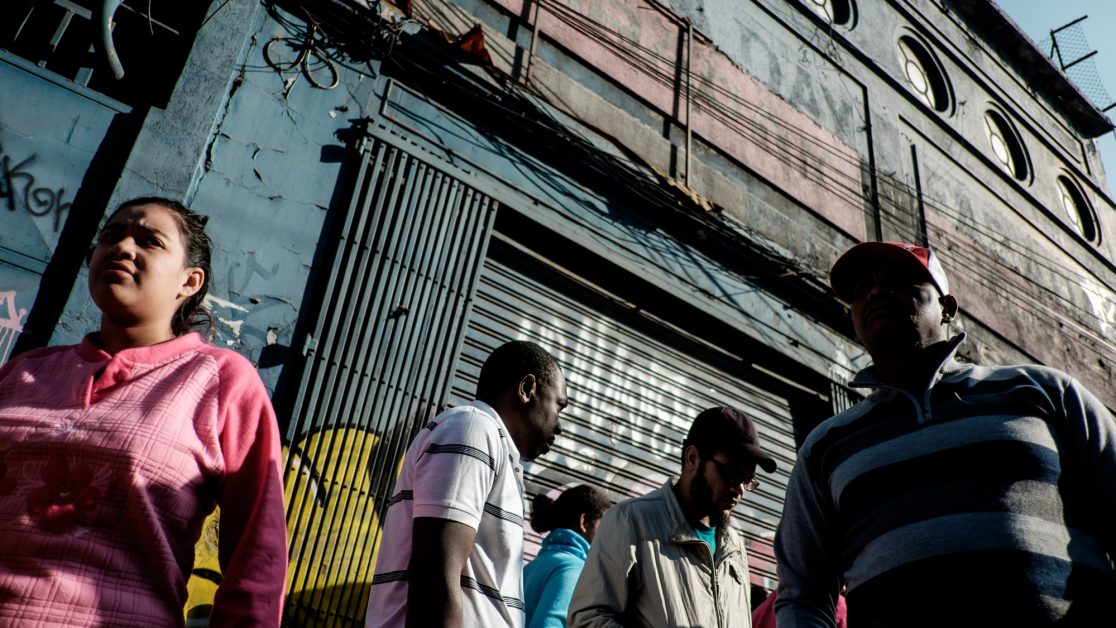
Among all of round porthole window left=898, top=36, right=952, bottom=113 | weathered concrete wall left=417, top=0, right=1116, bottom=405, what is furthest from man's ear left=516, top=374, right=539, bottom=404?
round porthole window left=898, top=36, right=952, bottom=113

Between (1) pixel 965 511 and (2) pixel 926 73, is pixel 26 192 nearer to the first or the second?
(1) pixel 965 511

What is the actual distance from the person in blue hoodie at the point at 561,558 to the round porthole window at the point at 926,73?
10522 mm

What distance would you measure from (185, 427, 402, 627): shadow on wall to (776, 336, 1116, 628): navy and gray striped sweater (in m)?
2.87

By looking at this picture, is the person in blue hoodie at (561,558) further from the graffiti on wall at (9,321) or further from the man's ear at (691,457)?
the graffiti on wall at (9,321)

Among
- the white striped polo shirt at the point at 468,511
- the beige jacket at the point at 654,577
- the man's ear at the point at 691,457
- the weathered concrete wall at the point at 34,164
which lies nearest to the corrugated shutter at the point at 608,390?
the man's ear at the point at 691,457

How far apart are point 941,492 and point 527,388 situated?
4.26 feet

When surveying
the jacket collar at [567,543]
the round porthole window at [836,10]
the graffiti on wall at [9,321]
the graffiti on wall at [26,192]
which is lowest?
the jacket collar at [567,543]

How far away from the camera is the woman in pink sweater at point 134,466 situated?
5.05 ft

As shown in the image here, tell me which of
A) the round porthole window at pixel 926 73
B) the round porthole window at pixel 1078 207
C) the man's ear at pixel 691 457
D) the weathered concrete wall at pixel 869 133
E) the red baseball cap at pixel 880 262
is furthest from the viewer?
the round porthole window at pixel 1078 207

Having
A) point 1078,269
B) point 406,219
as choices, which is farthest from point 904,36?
point 406,219

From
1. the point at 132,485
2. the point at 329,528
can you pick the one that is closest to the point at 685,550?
the point at 132,485

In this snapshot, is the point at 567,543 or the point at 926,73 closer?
the point at 567,543

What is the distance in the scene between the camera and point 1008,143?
1327cm

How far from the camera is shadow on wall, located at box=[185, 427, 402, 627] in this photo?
13.6 ft
